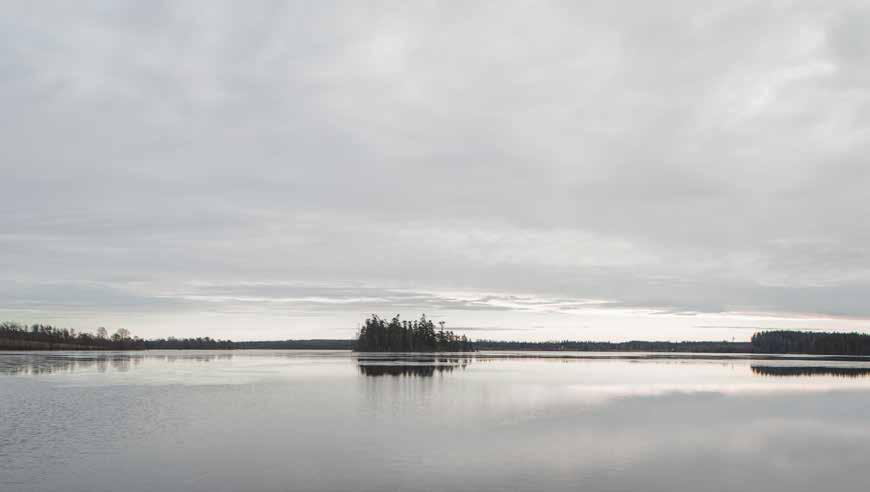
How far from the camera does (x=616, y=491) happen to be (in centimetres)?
1814

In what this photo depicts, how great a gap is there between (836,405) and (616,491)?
30888mm

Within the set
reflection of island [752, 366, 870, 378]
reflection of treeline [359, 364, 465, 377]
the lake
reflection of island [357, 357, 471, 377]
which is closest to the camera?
the lake

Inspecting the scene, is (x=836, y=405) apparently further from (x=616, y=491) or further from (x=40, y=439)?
(x=40, y=439)

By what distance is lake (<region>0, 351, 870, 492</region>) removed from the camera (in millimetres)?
19266

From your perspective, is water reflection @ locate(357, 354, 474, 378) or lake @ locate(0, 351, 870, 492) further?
water reflection @ locate(357, 354, 474, 378)

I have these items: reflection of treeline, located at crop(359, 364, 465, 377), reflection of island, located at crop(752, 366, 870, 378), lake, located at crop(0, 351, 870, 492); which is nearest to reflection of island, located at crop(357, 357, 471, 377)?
reflection of treeline, located at crop(359, 364, 465, 377)

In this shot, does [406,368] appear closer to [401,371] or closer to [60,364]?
[401,371]

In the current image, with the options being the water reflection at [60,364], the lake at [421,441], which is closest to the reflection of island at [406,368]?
the lake at [421,441]

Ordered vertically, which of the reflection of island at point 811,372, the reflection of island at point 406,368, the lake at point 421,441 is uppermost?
the lake at point 421,441

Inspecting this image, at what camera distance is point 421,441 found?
25.4 metres

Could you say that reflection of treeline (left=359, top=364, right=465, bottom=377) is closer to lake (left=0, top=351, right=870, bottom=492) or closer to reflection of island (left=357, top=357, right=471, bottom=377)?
reflection of island (left=357, top=357, right=471, bottom=377)

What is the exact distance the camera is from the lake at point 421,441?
758 inches

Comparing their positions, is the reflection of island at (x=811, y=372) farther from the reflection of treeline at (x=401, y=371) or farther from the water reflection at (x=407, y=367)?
the reflection of treeline at (x=401, y=371)

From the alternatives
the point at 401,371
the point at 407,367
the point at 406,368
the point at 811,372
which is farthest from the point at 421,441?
the point at 811,372
